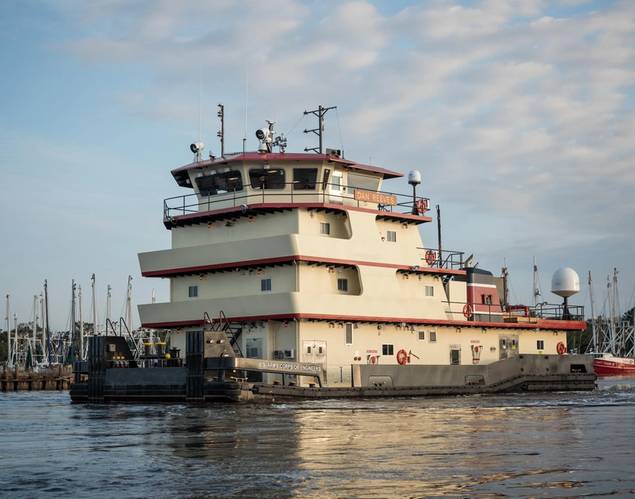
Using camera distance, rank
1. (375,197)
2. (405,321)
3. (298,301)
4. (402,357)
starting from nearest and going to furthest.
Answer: (298,301) < (405,321) < (402,357) < (375,197)

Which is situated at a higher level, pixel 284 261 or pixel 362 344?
pixel 284 261

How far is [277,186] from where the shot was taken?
36562 mm

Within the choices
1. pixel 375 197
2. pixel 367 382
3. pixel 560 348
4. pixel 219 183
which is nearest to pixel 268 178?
pixel 219 183

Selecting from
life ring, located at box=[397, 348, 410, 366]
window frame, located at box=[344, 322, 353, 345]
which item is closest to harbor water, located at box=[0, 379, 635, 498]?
window frame, located at box=[344, 322, 353, 345]

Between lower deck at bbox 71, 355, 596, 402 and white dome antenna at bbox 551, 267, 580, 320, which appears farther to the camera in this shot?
white dome antenna at bbox 551, 267, 580, 320

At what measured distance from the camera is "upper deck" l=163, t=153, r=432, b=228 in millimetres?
36281

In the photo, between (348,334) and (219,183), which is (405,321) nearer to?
(348,334)

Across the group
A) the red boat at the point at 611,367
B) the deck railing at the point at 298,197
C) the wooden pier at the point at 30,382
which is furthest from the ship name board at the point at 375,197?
the red boat at the point at 611,367

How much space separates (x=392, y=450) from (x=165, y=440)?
5.26 metres

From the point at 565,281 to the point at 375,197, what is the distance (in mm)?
14032

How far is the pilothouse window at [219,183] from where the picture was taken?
3694 cm

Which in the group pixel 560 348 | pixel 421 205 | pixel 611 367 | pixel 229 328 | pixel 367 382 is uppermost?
pixel 421 205

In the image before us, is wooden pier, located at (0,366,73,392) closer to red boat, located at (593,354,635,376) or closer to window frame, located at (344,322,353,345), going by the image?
window frame, located at (344,322,353,345)

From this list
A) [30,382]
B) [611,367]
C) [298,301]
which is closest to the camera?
[298,301]
